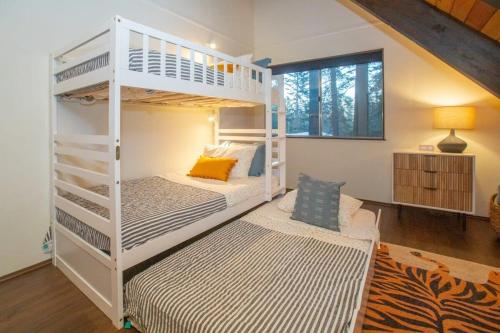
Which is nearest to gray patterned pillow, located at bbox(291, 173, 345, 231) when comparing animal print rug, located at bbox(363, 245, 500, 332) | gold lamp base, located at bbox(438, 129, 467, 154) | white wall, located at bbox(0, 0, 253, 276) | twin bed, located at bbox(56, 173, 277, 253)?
animal print rug, located at bbox(363, 245, 500, 332)

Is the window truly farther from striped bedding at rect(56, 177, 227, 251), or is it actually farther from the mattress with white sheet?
striped bedding at rect(56, 177, 227, 251)

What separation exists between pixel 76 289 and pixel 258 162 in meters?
2.07

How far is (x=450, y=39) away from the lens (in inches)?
76.0

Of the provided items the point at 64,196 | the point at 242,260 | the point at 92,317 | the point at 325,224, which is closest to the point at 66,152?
the point at 64,196

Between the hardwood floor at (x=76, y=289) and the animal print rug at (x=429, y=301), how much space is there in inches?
15.5

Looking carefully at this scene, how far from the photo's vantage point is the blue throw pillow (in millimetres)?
3162

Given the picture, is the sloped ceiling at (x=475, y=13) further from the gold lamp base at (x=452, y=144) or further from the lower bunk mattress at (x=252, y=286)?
the lower bunk mattress at (x=252, y=286)

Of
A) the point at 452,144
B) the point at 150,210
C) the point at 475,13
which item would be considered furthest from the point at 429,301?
the point at 452,144

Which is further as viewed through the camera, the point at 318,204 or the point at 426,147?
the point at 426,147

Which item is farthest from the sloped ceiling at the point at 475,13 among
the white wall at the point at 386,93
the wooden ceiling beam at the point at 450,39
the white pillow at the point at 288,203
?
the white pillow at the point at 288,203

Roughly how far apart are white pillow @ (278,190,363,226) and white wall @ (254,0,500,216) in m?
1.48

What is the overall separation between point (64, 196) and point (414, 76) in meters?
3.90

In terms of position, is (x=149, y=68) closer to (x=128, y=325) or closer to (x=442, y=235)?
(x=128, y=325)

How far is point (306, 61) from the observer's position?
13.3 ft
